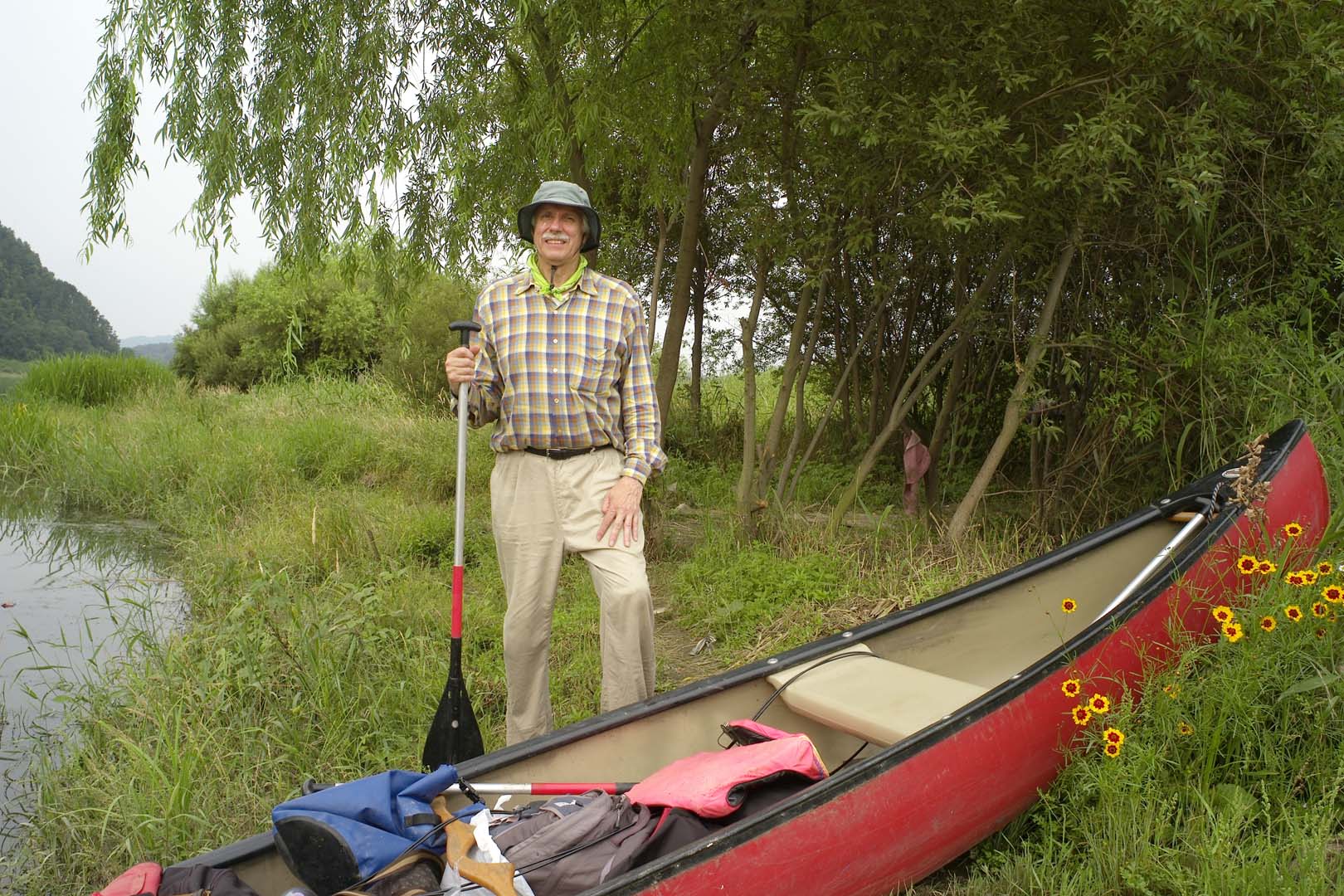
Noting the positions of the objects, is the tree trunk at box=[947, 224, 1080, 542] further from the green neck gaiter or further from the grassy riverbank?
the green neck gaiter

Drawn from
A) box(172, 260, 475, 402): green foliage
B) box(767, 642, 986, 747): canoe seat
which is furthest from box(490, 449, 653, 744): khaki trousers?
box(172, 260, 475, 402): green foliage

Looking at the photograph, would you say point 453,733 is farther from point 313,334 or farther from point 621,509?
point 313,334

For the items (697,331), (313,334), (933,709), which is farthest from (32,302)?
(933,709)

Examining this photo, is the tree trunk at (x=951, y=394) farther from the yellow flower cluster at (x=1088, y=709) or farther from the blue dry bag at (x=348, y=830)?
the blue dry bag at (x=348, y=830)

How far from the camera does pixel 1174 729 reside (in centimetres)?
293

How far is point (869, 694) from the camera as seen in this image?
3.11m

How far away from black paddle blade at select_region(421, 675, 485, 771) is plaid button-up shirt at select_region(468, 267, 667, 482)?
85 centimetres

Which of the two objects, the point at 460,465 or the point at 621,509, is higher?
the point at 460,465

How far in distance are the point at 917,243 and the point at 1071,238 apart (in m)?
1.31

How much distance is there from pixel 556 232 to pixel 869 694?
1.81 m

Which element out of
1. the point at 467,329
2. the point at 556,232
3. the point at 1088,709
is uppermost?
the point at 556,232

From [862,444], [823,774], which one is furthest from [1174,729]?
[862,444]

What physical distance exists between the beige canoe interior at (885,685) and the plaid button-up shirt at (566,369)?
33.0 inches

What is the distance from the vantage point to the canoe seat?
2.95 meters
